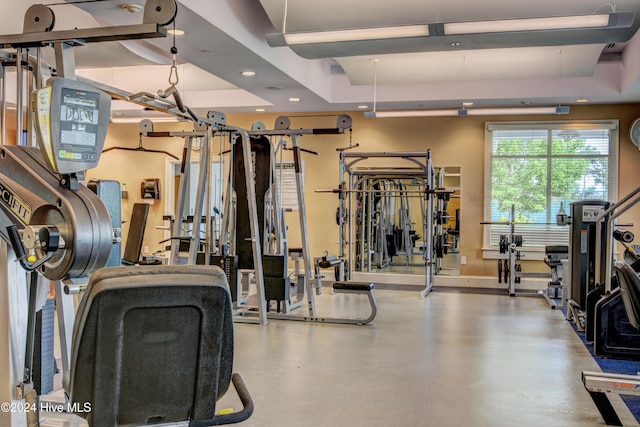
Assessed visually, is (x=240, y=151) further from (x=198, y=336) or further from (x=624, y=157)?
(x=624, y=157)

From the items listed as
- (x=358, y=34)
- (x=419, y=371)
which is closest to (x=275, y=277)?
(x=419, y=371)

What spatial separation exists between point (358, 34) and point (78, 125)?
9.60ft

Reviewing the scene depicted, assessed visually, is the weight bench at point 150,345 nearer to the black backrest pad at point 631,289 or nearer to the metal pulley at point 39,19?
the metal pulley at point 39,19

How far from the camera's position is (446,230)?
9.44 meters


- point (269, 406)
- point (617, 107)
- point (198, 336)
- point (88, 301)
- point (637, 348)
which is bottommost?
point (269, 406)

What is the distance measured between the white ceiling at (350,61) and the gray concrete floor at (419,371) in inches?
106

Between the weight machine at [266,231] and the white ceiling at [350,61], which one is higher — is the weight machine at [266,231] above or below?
below

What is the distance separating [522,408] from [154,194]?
807 cm

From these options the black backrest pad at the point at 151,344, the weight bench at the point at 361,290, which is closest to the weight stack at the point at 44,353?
the black backrest pad at the point at 151,344

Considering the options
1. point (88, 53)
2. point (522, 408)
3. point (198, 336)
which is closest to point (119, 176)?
point (88, 53)

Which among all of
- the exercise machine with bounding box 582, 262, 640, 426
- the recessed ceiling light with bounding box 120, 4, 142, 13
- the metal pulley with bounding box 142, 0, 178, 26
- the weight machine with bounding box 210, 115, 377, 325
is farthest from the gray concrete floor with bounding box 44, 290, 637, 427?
the recessed ceiling light with bounding box 120, 4, 142, 13

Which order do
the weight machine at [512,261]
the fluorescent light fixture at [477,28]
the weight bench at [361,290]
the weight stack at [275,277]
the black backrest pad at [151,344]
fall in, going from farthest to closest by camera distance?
the weight machine at [512,261] → the weight stack at [275,277] → the weight bench at [361,290] → the fluorescent light fixture at [477,28] → the black backrest pad at [151,344]

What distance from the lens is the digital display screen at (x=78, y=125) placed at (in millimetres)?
1896

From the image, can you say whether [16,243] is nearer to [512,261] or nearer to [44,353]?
[44,353]
